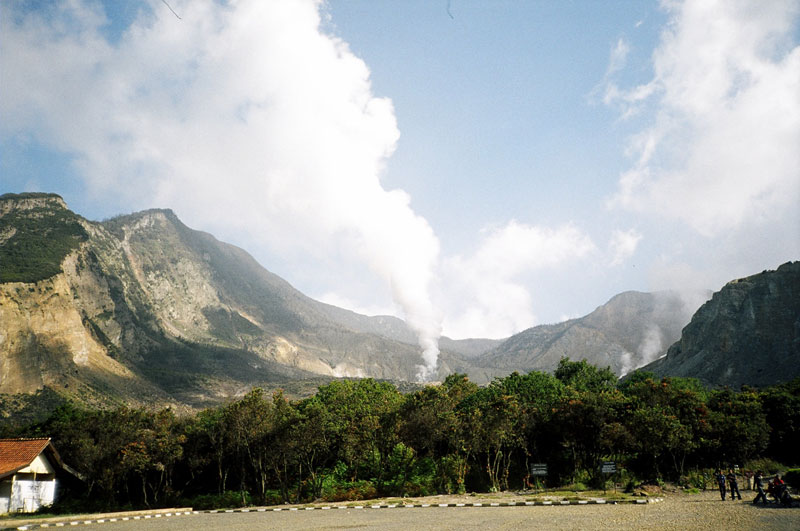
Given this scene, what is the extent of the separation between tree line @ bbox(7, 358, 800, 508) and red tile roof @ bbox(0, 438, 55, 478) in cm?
235

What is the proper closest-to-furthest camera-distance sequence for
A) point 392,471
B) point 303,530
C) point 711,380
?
1. point 303,530
2. point 392,471
3. point 711,380

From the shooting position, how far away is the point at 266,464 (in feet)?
105

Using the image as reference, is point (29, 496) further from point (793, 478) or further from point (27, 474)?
→ point (793, 478)

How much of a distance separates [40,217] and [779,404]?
7981 inches

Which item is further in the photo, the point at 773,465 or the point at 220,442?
the point at 773,465

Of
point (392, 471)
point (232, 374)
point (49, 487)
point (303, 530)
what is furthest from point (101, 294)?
point (303, 530)

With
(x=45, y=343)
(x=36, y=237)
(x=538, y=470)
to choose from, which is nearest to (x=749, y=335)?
(x=538, y=470)

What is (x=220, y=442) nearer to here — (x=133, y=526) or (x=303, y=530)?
(x=133, y=526)

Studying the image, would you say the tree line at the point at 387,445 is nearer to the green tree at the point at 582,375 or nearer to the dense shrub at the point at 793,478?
the dense shrub at the point at 793,478

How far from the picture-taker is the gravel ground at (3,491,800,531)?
14.6m

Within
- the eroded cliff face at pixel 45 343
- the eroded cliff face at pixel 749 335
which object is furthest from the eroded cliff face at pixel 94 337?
the eroded cliff face at pixel 749 335

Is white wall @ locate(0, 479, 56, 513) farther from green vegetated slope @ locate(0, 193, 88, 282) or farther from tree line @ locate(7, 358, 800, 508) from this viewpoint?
green vegetated slope @ locate(0, 193, 88, 282)

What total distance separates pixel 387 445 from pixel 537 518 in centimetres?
1615

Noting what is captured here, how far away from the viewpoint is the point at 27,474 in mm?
30422
